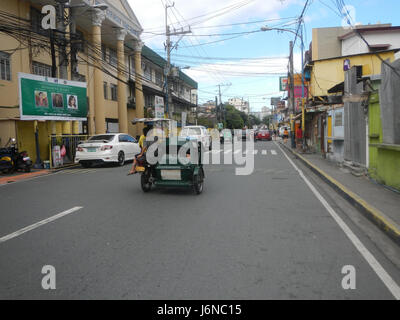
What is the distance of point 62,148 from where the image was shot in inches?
610

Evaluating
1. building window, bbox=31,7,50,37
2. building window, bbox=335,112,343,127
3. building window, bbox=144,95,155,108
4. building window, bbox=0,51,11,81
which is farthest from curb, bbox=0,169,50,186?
building window, bbox=144,95,155,108

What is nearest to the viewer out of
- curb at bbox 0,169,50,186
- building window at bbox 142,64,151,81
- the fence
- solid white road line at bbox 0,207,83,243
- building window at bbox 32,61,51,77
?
solid white road line at bbox 0,207,83,243

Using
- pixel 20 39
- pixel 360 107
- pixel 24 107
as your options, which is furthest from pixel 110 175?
pixel 20 39

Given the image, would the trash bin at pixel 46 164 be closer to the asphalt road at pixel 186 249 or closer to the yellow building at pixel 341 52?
the asphalt road at pixel 186 249

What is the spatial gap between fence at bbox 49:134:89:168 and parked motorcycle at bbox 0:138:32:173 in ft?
4.64

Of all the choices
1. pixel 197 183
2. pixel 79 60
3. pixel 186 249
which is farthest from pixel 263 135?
pixel 186 249

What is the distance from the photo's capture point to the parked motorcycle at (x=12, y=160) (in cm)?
1289

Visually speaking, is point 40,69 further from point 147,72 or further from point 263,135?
point 263,135

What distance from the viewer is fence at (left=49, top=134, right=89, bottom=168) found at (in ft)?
49.0

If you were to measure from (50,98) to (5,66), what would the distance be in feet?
11.2

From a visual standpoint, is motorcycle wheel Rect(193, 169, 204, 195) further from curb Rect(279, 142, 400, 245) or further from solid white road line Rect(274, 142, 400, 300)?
curb Rect(279, 142, 400, 245)

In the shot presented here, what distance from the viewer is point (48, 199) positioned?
8.02 metres

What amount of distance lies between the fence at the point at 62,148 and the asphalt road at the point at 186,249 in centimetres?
701

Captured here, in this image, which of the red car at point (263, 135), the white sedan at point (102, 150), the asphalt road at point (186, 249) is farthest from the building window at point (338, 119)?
the red car at point (263, 135)
